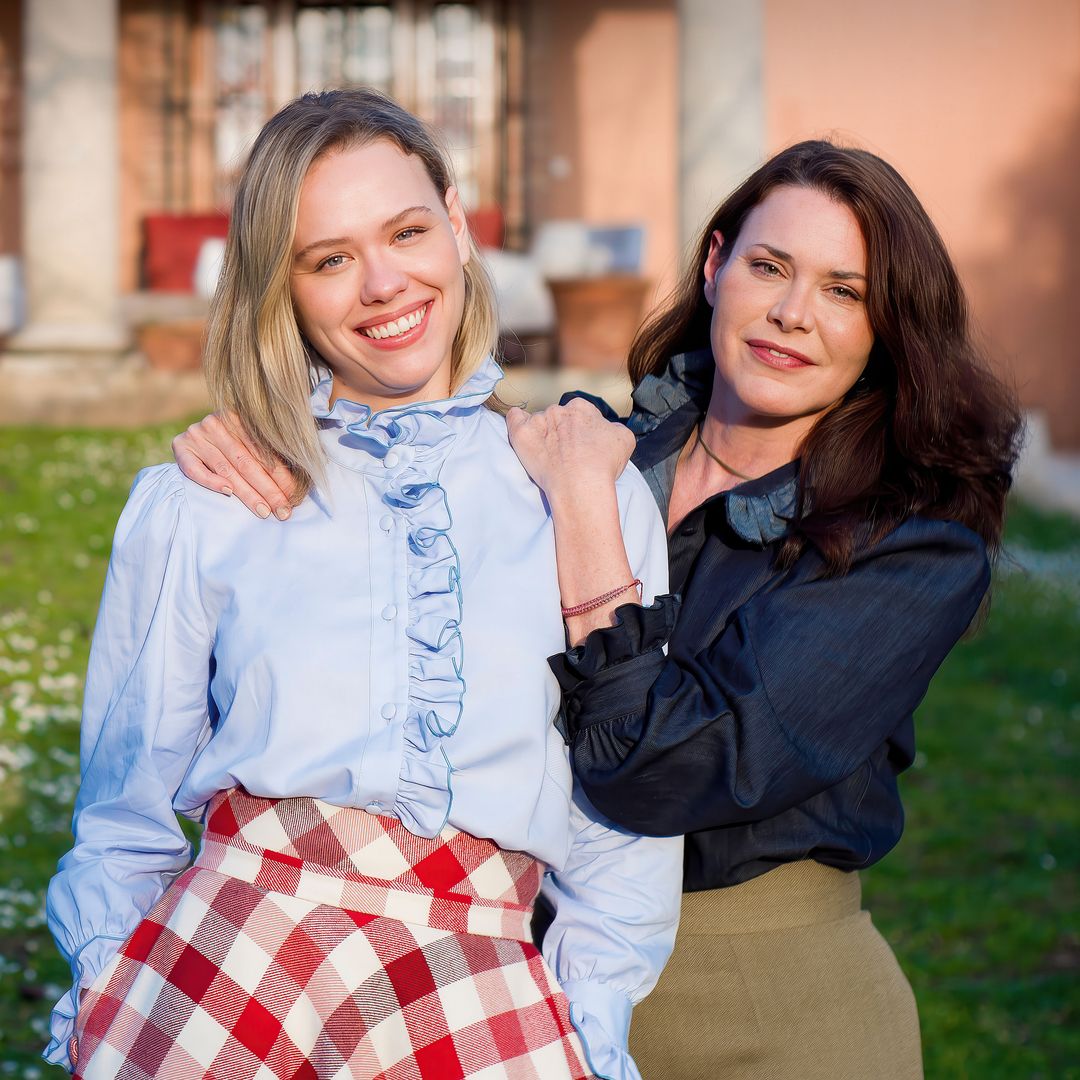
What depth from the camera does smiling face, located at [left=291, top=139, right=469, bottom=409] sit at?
203 cm

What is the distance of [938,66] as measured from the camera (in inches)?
529

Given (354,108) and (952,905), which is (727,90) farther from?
(354,108)

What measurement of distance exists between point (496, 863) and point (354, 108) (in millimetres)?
1086

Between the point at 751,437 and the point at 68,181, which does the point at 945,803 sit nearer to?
the point at 751,437

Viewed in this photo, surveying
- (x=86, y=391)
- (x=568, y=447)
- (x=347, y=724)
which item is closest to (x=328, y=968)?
(x=347, y=724)

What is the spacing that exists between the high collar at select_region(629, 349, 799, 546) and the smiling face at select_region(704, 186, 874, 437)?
0.13 m

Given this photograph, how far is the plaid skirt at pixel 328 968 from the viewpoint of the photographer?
71.1 inches

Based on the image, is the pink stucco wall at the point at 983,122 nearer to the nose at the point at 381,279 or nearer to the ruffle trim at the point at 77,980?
the nose at the point at 381,279

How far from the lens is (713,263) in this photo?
254 centimetres

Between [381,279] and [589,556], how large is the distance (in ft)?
1.59

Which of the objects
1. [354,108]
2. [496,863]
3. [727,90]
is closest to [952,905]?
[496,863]

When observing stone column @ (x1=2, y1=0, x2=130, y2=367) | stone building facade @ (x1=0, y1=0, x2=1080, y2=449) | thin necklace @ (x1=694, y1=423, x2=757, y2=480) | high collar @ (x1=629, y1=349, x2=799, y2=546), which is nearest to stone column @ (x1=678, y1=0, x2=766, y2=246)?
stone building facade @ (x1=0, y1=0, x2=1080, y2=449)

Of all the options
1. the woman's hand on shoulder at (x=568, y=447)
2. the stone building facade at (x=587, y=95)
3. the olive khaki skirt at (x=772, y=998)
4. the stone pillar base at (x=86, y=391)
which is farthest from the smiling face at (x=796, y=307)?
the stone building facade at (x=587, y=95)

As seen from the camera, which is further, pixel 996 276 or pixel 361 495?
pixel 996 276
